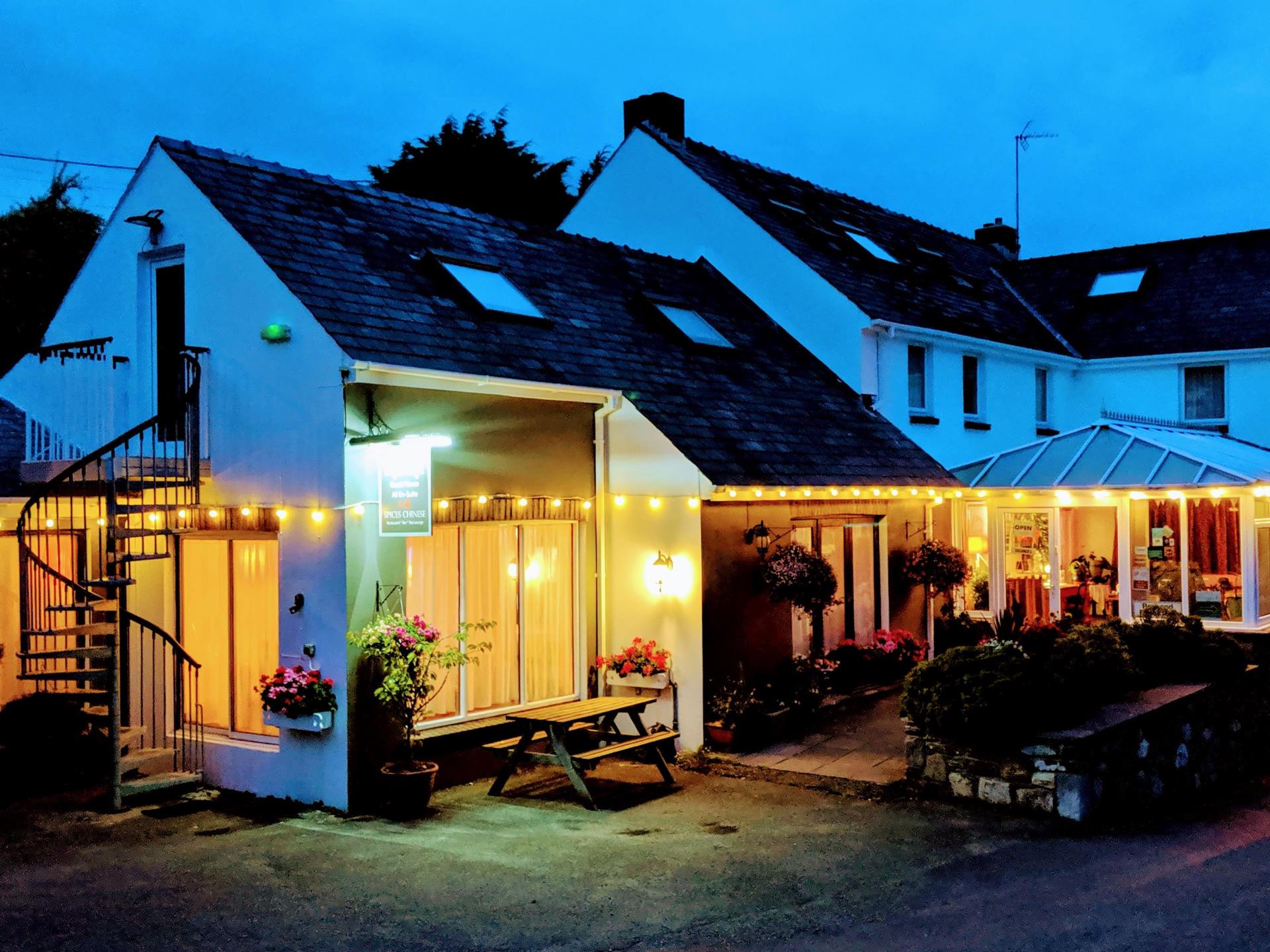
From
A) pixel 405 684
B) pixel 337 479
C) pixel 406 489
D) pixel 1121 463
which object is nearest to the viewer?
pixel 406 489

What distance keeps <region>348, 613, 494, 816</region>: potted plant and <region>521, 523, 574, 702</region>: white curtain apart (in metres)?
1.59

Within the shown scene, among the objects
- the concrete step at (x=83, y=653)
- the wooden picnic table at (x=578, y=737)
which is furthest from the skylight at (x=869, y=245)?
the concrete step at (x=83, y=653)

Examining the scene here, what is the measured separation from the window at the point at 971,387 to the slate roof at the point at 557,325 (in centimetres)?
320

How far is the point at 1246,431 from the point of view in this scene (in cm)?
2094

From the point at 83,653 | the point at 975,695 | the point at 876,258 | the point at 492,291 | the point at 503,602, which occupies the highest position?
the point at 876,258

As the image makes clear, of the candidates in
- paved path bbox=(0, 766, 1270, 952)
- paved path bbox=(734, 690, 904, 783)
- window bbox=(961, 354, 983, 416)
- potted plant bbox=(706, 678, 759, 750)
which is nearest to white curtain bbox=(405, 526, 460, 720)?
paved path bbox=(0, 766, 1270, 952)

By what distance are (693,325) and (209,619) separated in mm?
7357

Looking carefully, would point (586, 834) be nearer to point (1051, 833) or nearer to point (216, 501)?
point (1051, 833)

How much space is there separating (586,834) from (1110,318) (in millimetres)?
17479

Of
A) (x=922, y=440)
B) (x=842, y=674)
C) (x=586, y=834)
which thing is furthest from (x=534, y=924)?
(x=922, y=440)

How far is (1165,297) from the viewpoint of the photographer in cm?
2288

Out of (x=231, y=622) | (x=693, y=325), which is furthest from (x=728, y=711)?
(x=693, y=325)

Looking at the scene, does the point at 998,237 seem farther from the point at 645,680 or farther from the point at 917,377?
the point at 645,680

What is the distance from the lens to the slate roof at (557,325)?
36.7ft
